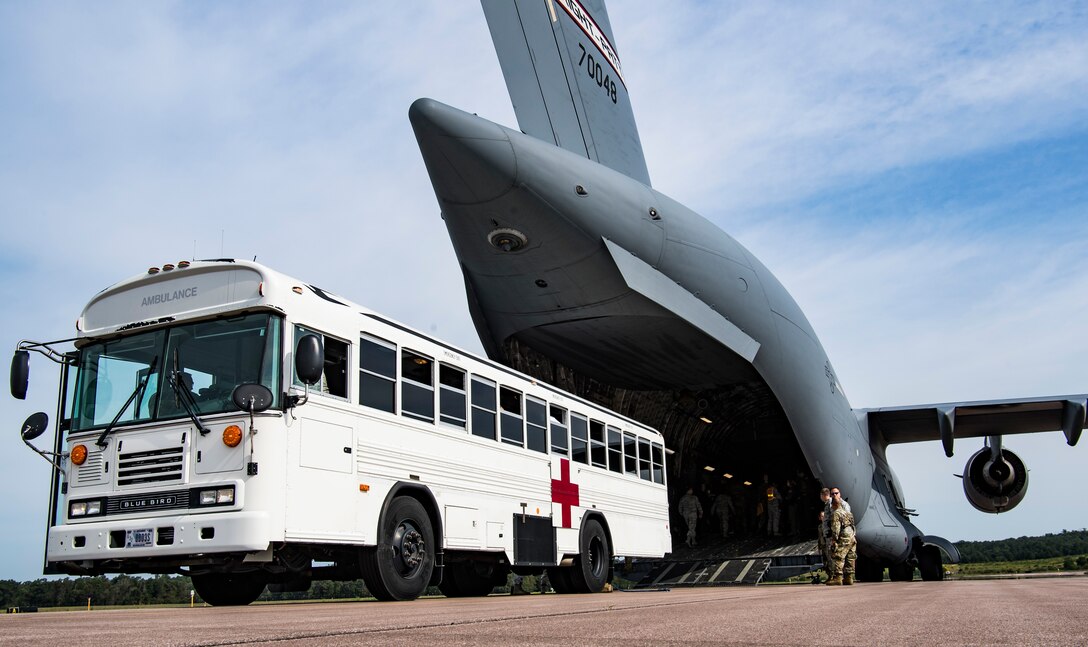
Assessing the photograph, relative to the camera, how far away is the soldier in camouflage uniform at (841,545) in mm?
14797

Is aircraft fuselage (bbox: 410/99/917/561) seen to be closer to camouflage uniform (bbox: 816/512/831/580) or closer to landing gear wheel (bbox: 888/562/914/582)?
camouflage uniform (bbox: 816/512/831/580)

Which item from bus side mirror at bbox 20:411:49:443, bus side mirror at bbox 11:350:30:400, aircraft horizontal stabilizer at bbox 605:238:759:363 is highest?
aircraft horizontal stabilizer at bbox 605:238:759:363

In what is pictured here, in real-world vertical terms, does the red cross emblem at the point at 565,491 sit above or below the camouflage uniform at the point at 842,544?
above

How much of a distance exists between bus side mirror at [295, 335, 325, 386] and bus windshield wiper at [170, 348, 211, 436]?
996 mm

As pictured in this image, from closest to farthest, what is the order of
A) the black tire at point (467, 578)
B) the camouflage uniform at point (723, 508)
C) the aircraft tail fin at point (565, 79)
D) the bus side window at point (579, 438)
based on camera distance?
the black tire at point (467, 578) < the bus side window at point (579, 438) < the aircraft tail fin at point (565, 79) < the camouflage uniform at point (723, 508)

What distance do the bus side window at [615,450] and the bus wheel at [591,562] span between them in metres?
0.97

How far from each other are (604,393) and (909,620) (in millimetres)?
16260

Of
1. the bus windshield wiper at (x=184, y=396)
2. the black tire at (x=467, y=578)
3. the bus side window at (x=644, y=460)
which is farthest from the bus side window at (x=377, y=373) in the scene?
the bus side window at (x=644, y=460)

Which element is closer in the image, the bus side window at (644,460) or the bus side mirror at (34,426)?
the bus side mirror at (34,426)

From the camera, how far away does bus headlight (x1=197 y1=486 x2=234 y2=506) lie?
A: 7445mm

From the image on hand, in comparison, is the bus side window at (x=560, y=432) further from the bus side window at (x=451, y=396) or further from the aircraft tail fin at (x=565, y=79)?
the aircraft tail fin at (x=565, y=79)

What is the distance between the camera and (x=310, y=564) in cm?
838

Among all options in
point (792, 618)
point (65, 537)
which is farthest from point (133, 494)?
point (792, 618)

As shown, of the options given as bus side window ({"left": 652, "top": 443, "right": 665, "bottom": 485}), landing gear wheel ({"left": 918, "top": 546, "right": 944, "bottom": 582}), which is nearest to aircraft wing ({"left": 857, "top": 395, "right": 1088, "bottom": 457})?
landing gear wheel ({"left": 918, "top": 546, "right": 944, "bottom": 582})
